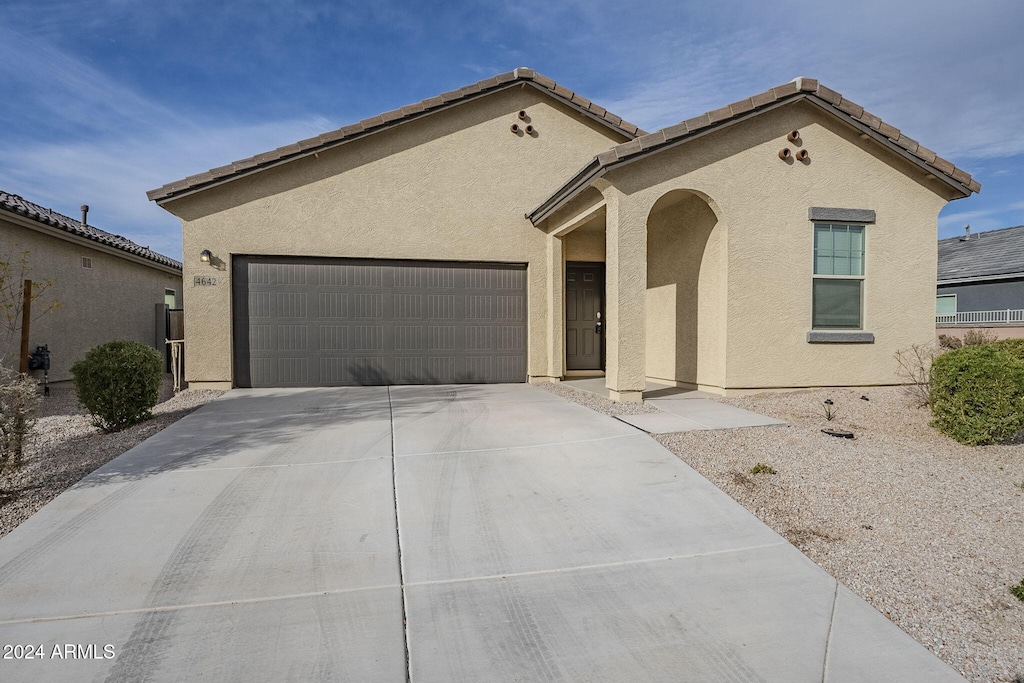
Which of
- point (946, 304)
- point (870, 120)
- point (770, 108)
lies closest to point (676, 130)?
point (770, 108)

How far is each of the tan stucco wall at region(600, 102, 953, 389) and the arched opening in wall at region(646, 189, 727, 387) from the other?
210 mm

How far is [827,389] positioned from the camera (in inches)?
338

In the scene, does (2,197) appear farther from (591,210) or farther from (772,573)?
(772,573)

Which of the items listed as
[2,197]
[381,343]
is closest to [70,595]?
[381,343]

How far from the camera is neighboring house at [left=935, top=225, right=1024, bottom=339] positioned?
2208 centimetres

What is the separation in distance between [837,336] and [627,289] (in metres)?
3.61

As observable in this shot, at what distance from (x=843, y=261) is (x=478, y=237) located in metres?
6.26

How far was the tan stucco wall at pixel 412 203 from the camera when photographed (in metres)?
9.85

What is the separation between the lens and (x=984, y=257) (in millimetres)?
24750

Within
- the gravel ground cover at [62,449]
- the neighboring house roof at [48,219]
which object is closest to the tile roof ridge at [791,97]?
the gravel ground cover at [62,449]

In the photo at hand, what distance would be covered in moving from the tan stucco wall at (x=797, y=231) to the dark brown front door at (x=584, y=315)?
3370mm

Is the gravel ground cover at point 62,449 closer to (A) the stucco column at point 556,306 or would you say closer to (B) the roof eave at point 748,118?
(A) the stucco column at point 556,306

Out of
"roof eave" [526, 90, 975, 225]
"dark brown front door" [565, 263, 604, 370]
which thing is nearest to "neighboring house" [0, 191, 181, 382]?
"roof eave" [526, 90, 975, 225]

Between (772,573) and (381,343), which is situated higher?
(381,343)
